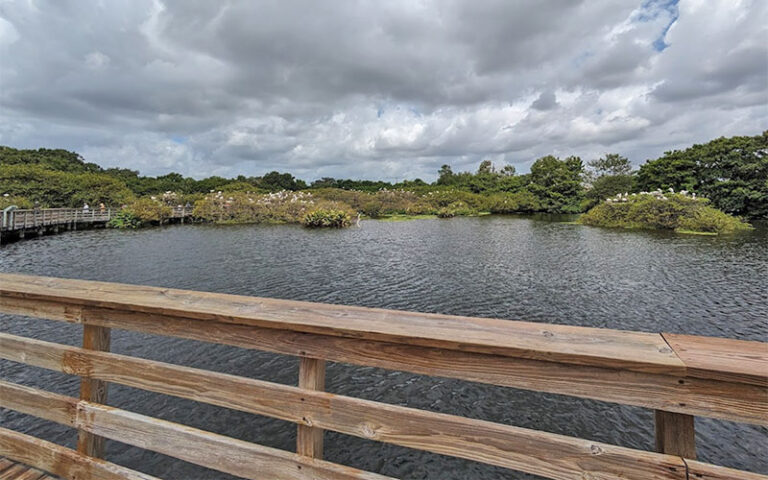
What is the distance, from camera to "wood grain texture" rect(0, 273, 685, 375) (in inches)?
35.4

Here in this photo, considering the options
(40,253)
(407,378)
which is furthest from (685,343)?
(40,253)

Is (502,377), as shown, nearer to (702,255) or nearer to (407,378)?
(407,378)

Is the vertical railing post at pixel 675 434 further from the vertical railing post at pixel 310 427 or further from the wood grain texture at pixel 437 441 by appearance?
the vertical railing post at pixel 310 427

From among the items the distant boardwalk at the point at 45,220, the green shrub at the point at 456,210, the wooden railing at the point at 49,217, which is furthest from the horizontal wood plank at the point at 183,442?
the green shrub at the point at 456,210

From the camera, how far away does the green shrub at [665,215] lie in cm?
1780

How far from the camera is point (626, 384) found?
2.92 feet

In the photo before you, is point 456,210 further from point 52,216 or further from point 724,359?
point 724,359

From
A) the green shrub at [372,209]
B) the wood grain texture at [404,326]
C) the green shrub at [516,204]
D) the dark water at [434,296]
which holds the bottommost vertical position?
the dark water at [434,296]

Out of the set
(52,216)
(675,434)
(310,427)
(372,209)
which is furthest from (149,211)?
(675,434)

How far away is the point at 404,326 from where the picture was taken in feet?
3.54

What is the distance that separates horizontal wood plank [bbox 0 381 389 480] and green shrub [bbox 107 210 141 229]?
86.3ft

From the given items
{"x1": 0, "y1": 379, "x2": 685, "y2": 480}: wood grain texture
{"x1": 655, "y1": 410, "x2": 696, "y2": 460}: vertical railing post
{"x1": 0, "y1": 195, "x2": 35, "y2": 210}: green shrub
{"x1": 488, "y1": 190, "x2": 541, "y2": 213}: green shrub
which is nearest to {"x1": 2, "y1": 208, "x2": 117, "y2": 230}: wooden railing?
{"x1": 0, "y1": 195, "x2": 35, "y2": 210}: green shrub

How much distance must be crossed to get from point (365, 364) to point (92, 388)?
3.95 feet

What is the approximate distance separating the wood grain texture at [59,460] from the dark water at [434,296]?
4.47ft
